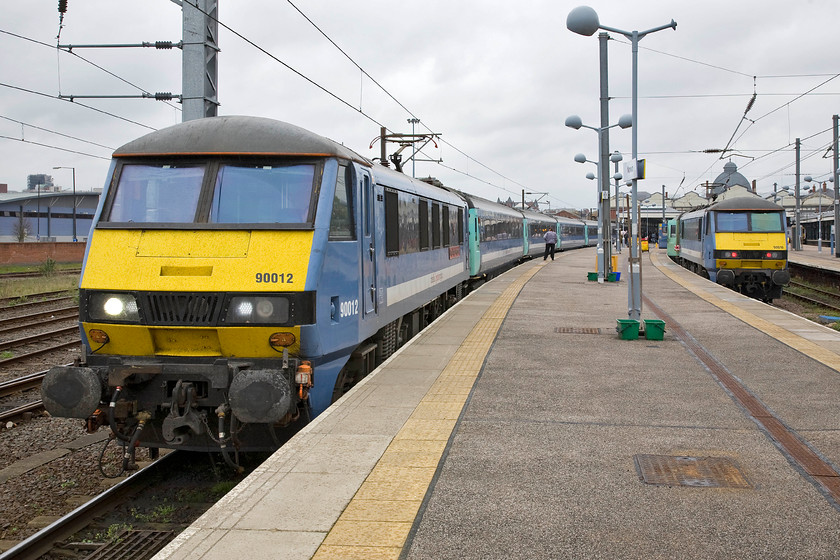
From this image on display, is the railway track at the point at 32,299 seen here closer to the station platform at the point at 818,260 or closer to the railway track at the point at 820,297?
the railway track at the point at 820,297

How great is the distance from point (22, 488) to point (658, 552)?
5.79m

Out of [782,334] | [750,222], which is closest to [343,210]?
[782,334]

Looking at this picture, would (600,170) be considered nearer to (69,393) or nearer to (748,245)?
(748,245)

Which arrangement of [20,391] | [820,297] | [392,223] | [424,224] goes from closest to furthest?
[392,223], [20,391], [424,224], [820,297]

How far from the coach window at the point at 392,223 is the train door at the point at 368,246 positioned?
2.73 feet

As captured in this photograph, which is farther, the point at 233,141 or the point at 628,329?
the point at 628,329

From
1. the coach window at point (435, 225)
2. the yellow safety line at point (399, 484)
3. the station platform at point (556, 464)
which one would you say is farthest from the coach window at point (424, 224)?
the yellow safety line at point (399, 484)

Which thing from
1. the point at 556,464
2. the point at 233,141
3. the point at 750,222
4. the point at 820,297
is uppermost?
the point at 233,141

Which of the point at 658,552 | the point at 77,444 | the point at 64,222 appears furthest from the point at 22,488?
the point at 64,222

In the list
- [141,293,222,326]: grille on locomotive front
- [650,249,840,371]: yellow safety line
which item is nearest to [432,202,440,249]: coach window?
[650,249,840,371]: yellow safety line

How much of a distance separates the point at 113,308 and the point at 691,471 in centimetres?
471

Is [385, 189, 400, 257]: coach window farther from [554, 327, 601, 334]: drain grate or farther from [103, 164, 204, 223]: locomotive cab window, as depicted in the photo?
[554, 327, 601, 334]: drain grate

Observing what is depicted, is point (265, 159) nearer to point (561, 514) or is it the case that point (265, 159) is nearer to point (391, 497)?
point (391, 497)

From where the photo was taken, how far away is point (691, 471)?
18.5ft
